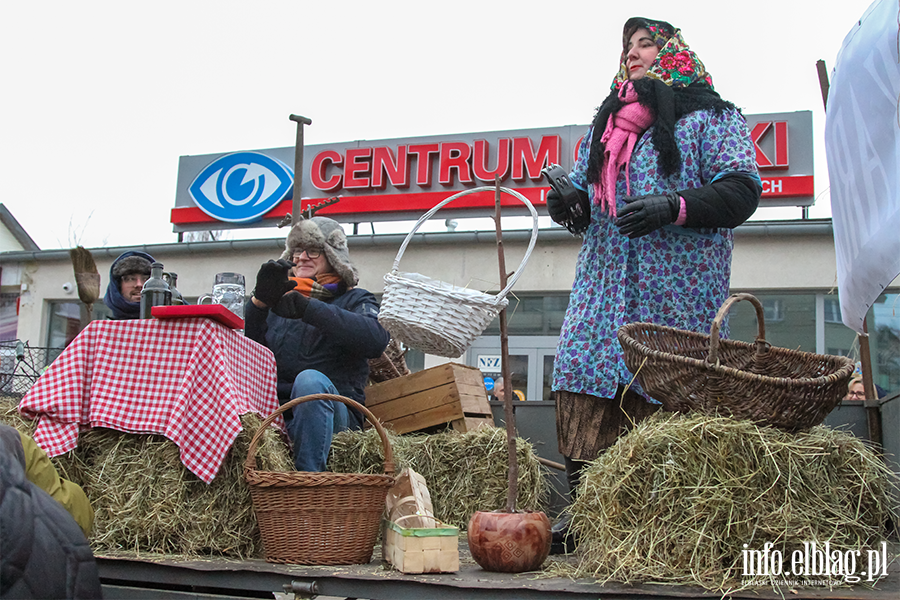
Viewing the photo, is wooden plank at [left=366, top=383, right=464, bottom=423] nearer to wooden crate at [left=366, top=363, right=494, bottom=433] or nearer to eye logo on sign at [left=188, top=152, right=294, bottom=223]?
wooden crate at [left=366, top=363, right=494, bottom=433]

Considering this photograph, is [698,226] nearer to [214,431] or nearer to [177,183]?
[214,431]

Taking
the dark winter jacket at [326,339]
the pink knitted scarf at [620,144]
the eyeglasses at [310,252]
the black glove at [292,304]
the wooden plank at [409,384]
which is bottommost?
the wooden plank at [409,384]

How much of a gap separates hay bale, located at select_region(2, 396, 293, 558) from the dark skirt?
1087mm

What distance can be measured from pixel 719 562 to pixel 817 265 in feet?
33.2

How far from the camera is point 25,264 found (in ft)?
49.3

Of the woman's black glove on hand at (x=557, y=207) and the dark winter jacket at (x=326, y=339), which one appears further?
the dark winter jacket at (x=326, y=339)

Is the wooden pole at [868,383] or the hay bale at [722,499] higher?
the wooden pole at [868,383]

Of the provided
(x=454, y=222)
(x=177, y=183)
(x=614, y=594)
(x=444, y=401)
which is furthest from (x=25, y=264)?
(x=614, y=594)

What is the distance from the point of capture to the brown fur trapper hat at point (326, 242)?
4.03 meters

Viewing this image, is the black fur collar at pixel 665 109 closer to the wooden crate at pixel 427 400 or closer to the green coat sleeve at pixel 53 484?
the wooden crate at pixel 427 400

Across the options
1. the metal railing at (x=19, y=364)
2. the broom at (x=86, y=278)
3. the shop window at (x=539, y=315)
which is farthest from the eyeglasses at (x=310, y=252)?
the metal railing at (x=19, y=364)

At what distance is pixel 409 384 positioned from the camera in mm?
4336

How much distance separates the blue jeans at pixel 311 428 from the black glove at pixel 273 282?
15.1 inches

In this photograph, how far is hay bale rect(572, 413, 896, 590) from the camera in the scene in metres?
2.22
